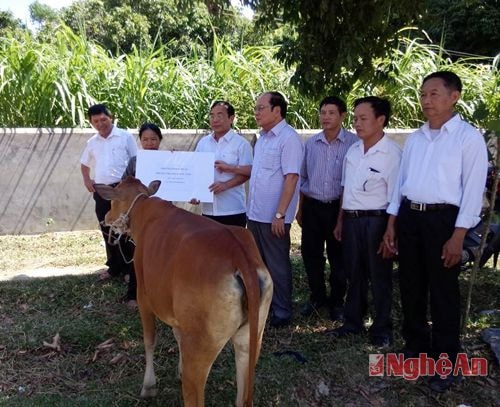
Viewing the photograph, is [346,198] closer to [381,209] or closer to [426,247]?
[381,209]

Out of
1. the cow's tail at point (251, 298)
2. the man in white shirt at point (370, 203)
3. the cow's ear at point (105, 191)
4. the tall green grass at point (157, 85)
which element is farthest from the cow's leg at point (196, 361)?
the tall green grass at point (157, 85)

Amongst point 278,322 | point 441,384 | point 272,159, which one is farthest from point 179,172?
point 441,384

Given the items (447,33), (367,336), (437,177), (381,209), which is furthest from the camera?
(447,33)

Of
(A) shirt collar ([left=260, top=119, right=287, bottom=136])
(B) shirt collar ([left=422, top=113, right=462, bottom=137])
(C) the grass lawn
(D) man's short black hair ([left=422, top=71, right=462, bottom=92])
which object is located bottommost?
(C) the grass lawn

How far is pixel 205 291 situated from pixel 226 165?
203 centimetres

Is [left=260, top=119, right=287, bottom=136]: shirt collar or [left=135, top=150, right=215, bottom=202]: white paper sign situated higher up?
[left=260, top=119, right=287, bottom=136]: shirt collar

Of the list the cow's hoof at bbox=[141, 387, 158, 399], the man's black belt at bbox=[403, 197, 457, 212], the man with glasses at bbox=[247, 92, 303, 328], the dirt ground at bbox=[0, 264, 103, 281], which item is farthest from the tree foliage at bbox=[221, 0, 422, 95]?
the dirt ground at bbox=[0, 264, 103, 281]

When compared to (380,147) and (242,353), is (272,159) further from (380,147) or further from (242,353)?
(242,353)

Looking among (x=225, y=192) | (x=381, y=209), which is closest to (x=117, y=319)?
(x=225, y=192)

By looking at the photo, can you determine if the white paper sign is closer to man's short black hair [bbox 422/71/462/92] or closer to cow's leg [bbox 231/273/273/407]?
cow's leg [bbox 231/273/273/407]

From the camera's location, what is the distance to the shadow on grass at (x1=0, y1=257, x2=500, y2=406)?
3715 mm

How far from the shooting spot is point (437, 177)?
353 cm

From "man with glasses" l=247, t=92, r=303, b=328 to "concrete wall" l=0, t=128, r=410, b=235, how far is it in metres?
3.92

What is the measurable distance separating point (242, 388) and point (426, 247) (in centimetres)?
147
